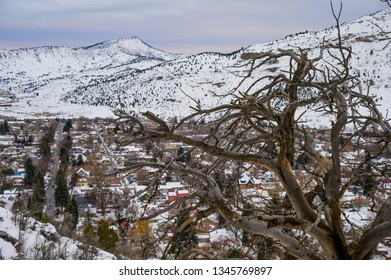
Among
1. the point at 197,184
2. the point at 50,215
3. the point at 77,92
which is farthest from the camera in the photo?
the point at 77,92

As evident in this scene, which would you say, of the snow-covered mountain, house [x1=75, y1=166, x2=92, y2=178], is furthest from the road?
the snow-covered mountain

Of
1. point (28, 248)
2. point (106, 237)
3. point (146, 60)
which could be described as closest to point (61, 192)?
point (106, 237)

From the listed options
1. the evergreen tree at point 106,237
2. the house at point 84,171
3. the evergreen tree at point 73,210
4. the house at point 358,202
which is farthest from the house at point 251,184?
the evergreen tree at point 73,210

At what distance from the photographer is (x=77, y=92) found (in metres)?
10.9

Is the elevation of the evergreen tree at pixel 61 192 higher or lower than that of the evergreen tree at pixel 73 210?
higher

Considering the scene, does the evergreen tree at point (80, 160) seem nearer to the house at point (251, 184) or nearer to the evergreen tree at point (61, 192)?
the evergreen tree at point (61, 192)

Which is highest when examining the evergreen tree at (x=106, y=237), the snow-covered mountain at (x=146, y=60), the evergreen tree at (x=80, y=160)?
the snow-covered mountain at (x=146, y=60)

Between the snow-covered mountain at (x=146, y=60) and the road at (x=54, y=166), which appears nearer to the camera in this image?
the snow-covered mountain at (x=146, y=60)

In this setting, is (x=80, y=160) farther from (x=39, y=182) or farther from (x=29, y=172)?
(x=29, y=172)

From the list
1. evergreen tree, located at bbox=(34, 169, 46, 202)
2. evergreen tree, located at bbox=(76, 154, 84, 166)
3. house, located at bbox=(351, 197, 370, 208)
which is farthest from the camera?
evergreen tree, located at bbox=(76, 154, 84, 166)

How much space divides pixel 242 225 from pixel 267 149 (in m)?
0.58

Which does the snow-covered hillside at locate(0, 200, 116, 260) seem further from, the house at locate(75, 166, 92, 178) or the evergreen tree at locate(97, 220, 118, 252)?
the evergreen tree at locate(97, 220, 118, 252)
